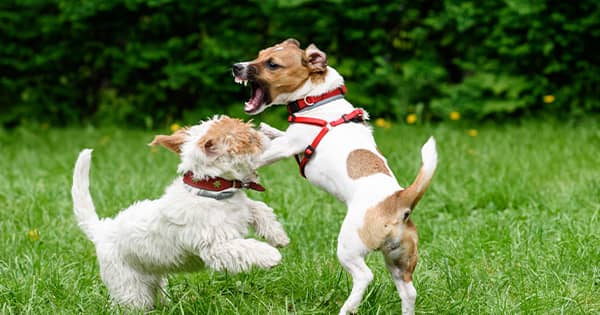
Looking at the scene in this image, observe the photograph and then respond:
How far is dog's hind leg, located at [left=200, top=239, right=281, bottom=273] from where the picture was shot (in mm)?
3299

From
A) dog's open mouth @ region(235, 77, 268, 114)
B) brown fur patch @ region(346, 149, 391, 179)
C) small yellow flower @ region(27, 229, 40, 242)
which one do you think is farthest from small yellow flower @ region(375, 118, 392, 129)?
brown fur patch @ region(346, 149, 391, 179)

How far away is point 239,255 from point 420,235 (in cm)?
186

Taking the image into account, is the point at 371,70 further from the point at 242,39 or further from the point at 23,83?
the point at 23,83

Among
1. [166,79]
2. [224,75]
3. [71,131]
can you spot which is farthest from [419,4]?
[71,131]

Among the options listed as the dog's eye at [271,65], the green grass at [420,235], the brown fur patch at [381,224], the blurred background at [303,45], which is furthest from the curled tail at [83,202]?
the blurred background at [303,45]

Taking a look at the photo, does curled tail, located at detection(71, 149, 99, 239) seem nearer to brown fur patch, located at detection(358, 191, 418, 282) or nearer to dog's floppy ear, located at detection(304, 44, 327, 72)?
dog's floppy ear, located at detection(304, 44, 327, 72)

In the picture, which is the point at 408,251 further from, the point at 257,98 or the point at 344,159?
the point at 257,98

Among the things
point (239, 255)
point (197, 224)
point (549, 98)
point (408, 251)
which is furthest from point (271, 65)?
point (549, 98)

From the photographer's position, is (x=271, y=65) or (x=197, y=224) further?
(x=271, y=65)

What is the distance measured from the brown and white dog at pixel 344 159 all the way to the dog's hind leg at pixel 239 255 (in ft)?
1.01

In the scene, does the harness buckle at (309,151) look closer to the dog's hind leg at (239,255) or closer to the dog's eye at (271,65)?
the dog's eye at (271,65)

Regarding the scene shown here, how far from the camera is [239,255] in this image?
3312 millimetres

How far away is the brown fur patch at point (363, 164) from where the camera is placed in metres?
3.51

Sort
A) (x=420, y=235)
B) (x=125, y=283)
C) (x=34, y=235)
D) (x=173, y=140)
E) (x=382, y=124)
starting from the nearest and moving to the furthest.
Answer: (x=173, y=140), (x=125, y=283), (x=34, y=235), (x=420, y=235), (x=382, y=124)
